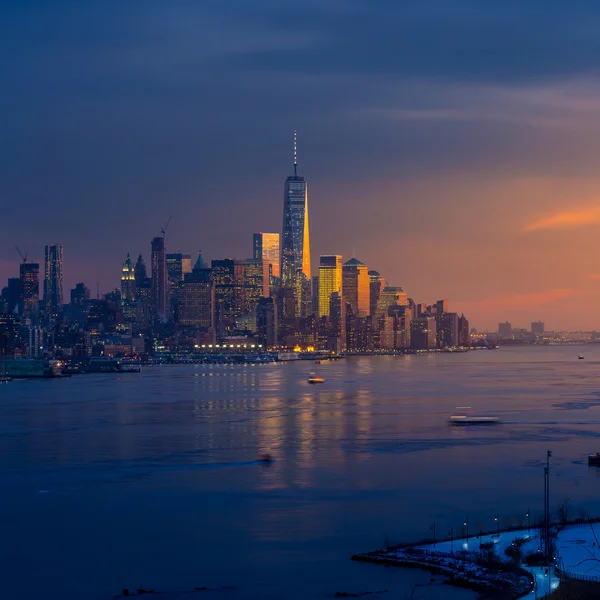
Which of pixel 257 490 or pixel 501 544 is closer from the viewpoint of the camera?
pixel 501 544

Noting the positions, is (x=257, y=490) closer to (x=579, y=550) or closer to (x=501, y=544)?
(x=501, y=544)

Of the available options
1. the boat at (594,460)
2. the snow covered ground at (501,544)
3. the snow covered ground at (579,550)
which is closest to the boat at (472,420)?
the boat at (594,460)

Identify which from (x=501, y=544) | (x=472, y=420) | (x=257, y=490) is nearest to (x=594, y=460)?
(x=257, y=490)

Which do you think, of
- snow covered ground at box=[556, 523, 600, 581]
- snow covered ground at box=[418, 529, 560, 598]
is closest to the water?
snow covered ground at box=[418, 529, 560, 598]

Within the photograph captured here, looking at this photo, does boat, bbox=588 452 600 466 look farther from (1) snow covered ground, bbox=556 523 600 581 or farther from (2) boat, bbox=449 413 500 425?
(2) boat, bbox=449 413 500 425

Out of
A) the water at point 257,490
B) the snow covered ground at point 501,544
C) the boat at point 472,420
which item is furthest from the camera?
the boat at point 472,420

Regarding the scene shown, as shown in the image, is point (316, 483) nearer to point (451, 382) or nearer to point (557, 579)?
point (557, 579)

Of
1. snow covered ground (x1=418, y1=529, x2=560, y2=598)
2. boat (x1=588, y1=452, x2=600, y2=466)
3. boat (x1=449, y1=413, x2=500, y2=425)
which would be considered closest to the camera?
snow covered ground (x1=418, y1=529, x2=560, y2=598)

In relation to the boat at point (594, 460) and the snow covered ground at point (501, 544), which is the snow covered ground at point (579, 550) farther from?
the boat at point (594, 460)
